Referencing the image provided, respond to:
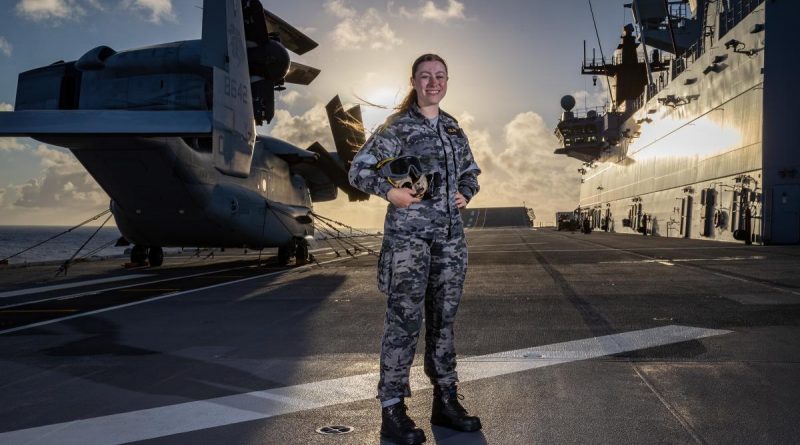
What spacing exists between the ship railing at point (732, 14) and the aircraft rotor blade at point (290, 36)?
20636 millimetres

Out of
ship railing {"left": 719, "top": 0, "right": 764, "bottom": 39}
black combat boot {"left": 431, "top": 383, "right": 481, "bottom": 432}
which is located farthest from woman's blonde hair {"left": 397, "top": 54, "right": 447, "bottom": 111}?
ship railing {"left": 719, "top": 0, "right": 764, "bottom": 39}

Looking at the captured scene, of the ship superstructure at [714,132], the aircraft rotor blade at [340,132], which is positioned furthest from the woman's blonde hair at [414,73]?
the ship superstructure at [714,132]

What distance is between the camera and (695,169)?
107 ft

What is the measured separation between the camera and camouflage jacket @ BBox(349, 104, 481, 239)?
330cm

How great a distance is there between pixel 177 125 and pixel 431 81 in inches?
317

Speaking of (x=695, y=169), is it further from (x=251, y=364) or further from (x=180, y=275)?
(x=251, y=364)

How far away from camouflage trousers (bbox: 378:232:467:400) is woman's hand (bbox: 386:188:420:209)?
23 centimetres

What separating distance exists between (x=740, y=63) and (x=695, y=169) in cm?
766

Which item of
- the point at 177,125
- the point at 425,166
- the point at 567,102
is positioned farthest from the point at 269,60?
the point at 567,102

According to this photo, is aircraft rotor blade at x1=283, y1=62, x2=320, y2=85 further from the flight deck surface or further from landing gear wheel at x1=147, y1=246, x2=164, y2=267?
the flight deck surface

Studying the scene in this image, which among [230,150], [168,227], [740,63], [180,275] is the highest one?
[740,63]

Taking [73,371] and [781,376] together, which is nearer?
[781,376]

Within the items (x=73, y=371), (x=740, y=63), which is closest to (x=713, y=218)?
(x=740, y=63)

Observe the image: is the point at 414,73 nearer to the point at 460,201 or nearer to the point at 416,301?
the point at 460,201
